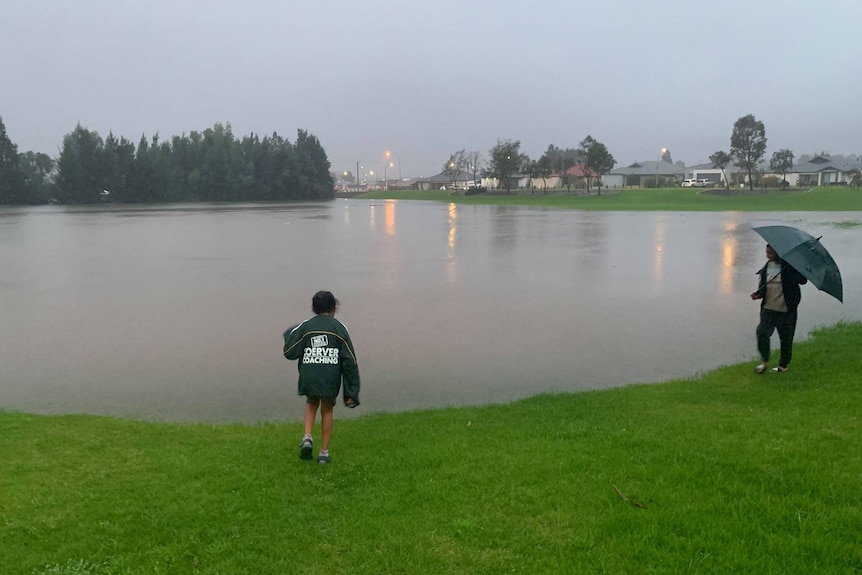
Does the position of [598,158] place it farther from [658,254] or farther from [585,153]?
[658,254]

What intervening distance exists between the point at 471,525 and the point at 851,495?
7.61ft

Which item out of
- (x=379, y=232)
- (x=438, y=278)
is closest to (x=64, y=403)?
(x=438, y=278)

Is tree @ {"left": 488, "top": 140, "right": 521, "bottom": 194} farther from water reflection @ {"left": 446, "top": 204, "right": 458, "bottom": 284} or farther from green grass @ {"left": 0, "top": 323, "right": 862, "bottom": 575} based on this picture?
green grass @ {"left": 0, "top": 323, "right": 862, "bottom": 575}

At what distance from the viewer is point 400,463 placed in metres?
5.00

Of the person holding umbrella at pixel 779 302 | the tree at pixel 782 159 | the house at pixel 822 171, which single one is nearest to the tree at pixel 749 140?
the tree at pixel 782 159

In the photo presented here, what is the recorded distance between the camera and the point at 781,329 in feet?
23.5

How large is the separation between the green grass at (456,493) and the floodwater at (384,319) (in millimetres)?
1404

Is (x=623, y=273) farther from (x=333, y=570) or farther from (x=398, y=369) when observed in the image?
(x=333, y=570)

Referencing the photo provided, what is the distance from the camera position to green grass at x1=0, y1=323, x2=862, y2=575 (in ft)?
11.7

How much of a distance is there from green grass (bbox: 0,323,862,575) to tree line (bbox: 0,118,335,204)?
90.3 m

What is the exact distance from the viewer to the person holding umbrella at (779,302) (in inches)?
278

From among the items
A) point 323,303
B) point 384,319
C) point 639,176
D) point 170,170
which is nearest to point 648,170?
point 639,176

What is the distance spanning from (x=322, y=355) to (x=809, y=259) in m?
4.98

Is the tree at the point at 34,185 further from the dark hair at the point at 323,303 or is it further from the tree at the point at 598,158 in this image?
the dark hair at the point at 323,303
